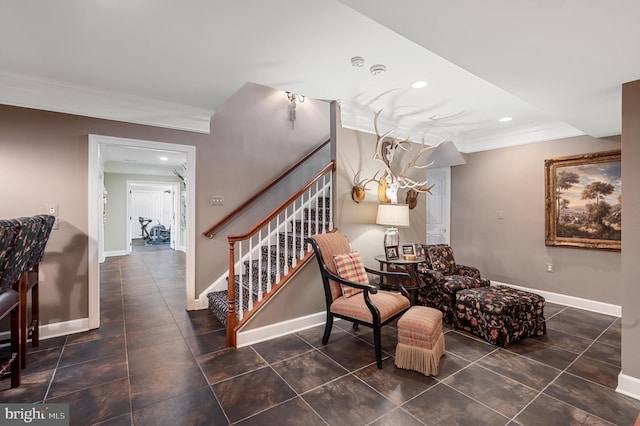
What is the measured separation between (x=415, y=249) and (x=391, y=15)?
2.83 meters

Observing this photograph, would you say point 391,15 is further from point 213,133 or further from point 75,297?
point 75,297

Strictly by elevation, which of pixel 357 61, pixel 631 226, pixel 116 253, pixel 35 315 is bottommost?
pixel 116 253

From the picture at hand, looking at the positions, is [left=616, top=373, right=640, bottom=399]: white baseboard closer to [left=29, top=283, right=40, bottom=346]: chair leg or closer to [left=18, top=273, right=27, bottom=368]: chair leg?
[left=18, top=273, right=27, bottom=368]: chair leg

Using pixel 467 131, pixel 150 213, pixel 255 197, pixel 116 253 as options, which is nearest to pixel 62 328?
pixel 255 197

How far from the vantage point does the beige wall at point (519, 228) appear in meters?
Result: 3.83

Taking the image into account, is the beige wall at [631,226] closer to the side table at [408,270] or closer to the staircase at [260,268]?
the side table at [408,270]

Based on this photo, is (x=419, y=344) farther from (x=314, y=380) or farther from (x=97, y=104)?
(x=97, y=104)

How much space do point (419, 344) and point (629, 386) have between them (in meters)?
1.46

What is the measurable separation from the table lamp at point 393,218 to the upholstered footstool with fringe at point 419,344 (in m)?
1.20

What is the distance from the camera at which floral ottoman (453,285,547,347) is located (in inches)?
110

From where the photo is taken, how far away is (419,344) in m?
2.30

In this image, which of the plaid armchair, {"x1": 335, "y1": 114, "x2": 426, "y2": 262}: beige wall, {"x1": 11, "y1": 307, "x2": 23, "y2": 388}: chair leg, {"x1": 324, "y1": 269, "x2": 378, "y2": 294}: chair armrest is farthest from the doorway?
{"x1": 324, "y1": 269, "x2": 378, "y2": 294}: chair armrest

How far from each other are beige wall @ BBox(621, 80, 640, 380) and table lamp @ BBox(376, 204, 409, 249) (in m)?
1.83

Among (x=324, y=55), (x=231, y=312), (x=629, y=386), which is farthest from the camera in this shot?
(x=231, y=312)
